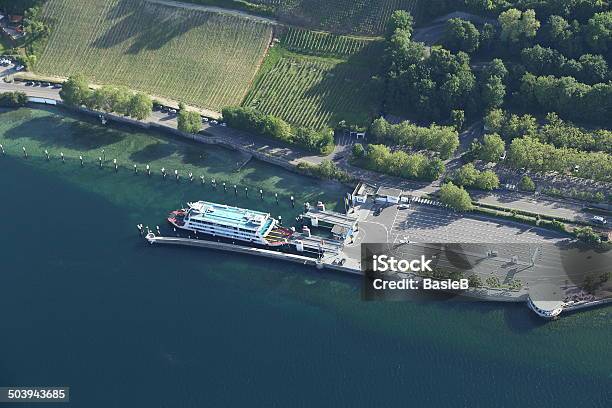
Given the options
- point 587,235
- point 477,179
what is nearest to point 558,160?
point 477,179

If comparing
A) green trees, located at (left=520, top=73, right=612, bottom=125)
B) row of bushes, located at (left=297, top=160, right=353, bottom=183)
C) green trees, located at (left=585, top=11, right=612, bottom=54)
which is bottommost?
row of bushes, located at (left=297, top=160, right=353, bottom=183)

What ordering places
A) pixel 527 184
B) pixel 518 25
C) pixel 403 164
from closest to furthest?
pixel 527 184, pixel 403 164, pixel 518 25

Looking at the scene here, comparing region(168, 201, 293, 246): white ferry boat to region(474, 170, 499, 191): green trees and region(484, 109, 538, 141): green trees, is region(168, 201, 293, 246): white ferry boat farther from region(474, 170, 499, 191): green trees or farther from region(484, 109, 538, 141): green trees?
region(484, 109, 538, 141): green trees

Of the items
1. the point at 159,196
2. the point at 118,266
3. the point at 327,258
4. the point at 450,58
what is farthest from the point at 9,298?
the point at 450,58

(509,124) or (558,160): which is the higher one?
(509,124)

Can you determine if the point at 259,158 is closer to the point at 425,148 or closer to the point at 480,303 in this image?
the point at 425,148

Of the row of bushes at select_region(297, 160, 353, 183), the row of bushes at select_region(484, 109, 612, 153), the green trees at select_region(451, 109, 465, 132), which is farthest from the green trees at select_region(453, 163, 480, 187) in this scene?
the row of bushes at select_region(297, 160, 353, 183)

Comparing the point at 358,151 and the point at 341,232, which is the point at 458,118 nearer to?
the point at 358,151
